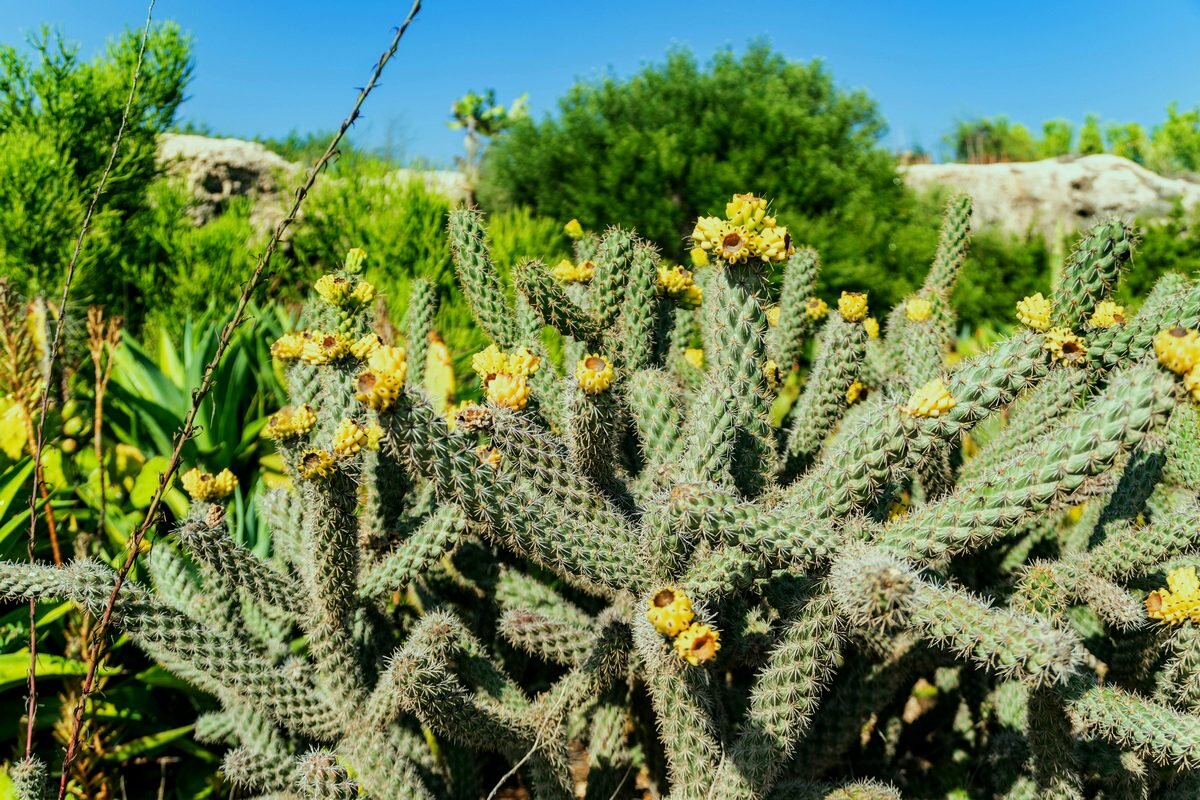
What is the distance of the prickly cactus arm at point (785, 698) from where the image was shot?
170 cm

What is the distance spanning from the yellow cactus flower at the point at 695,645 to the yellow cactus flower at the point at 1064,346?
3.68 ft

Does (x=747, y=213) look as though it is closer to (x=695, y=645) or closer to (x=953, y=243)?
(x=695, y=645)

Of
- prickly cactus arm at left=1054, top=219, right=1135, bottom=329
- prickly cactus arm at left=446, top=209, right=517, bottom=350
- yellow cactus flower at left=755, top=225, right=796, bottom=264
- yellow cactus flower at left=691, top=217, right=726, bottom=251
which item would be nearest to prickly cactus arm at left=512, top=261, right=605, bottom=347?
prickly cactus arm at left=446, top=209, right=517, bottom=350

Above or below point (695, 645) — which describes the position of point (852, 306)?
above

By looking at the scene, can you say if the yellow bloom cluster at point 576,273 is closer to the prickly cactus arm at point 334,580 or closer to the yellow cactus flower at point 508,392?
the yellow cactus flower at point 508,392

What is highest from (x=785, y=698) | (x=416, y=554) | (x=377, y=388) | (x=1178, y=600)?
(x=377, y=388)

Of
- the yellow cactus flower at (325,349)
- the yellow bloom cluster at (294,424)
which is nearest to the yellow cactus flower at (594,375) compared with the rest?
the yellow cactus flower at (325,349)

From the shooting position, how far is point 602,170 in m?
11.5

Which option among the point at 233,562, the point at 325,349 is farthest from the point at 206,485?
the point at 325,349

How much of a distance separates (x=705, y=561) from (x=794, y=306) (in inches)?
50.6

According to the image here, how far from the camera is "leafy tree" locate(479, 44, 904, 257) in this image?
1096cm

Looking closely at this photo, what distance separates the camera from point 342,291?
222cm

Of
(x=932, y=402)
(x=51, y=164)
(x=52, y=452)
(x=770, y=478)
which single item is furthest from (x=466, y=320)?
(x=932, y=402)

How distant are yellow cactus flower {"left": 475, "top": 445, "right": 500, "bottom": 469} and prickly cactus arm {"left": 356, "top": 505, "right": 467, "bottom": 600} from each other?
23 cm
